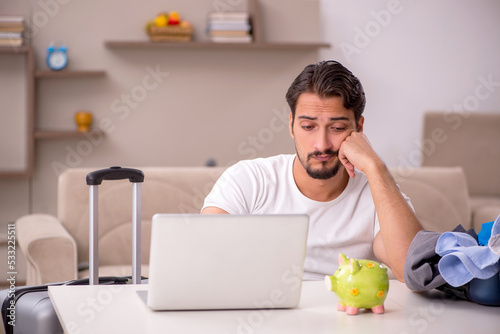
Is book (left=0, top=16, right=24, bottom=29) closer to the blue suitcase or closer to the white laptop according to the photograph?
the blue suitcase

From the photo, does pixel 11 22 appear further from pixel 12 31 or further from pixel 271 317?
pixel 271 317

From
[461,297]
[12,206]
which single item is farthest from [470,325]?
[12,206]

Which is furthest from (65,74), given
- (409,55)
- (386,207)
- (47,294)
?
(386,207)

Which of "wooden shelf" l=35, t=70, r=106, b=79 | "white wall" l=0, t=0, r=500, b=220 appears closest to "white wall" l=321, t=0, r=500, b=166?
"white wall" l=0, t=0, r=500, b=220

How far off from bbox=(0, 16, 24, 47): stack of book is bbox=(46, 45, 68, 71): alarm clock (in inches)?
7.4

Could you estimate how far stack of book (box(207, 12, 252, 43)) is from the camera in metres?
4.01

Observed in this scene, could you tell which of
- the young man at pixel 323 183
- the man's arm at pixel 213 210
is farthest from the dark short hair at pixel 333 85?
the man's arm at pixel 213 210

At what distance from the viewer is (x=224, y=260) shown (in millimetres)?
1140

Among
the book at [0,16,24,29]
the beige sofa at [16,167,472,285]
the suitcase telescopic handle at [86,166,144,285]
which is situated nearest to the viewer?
the suitcase telescopic handle at [86,166,144,285]

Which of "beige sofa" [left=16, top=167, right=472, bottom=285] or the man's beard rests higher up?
the man's beard

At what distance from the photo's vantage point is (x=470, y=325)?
1.13 meters

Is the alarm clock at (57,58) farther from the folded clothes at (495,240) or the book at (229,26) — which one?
the folded clothes at (495,240)

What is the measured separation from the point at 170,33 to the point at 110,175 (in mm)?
2658

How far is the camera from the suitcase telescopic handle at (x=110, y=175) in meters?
1.44
